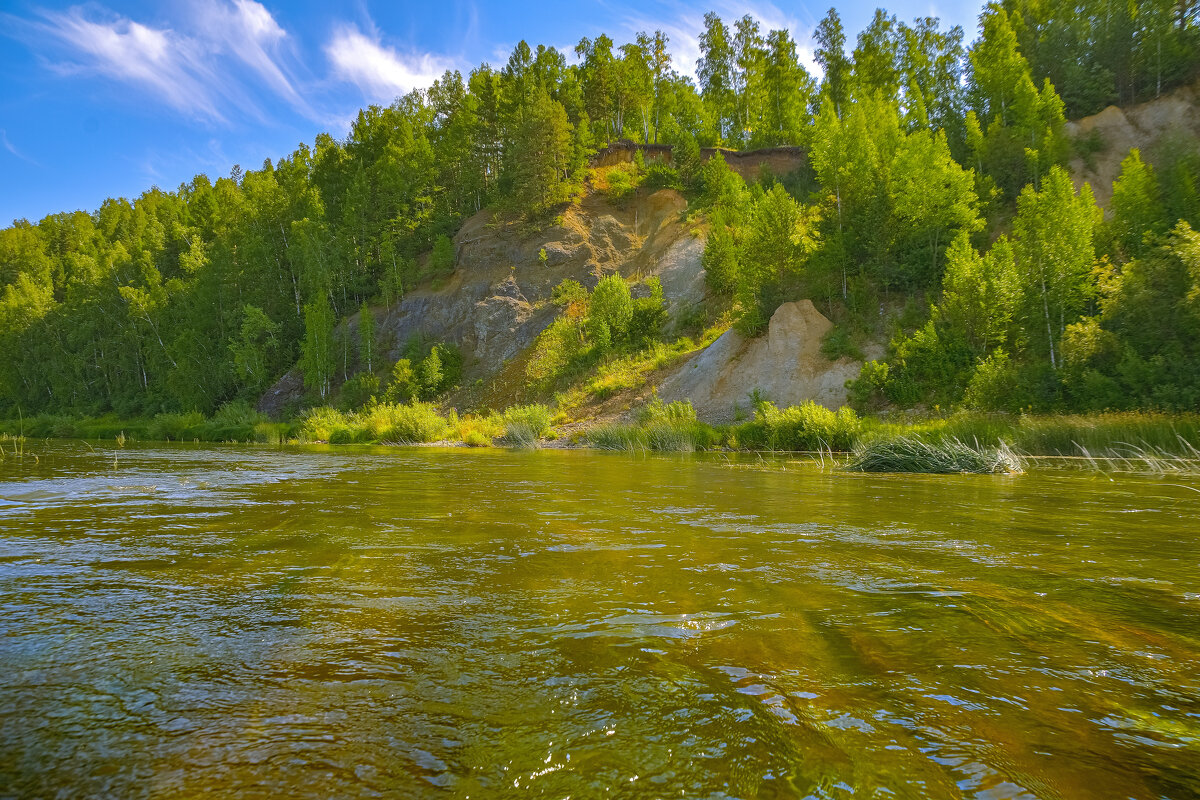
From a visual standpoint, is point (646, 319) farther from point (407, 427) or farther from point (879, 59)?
point (879, 59)

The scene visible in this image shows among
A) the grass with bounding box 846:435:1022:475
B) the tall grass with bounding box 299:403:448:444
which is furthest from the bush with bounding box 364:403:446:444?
the grass with bounding box 846:435:1022:475

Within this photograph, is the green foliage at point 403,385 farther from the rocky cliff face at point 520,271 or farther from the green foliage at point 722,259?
the green foliage at point 722,259

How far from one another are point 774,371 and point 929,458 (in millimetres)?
17718

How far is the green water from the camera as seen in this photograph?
2377 millimetres

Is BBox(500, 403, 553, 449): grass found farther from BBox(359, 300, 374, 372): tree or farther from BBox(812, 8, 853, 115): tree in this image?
BBox(812, 8, 853, 115): tree

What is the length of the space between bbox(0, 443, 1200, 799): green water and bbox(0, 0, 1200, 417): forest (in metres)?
20.1

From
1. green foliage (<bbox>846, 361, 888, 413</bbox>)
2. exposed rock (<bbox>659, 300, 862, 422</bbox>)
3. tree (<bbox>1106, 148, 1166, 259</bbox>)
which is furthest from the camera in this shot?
exposed rock (<bbox>659, 300, 862, 422</bbox>)

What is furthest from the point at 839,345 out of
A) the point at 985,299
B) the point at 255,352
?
the point at 255,352

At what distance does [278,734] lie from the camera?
8.68 ft

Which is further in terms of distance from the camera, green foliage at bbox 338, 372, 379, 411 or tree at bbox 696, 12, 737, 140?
tree at bbox 696, 12, 737, 140

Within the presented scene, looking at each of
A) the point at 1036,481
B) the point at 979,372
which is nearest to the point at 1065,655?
the point at 1036,481

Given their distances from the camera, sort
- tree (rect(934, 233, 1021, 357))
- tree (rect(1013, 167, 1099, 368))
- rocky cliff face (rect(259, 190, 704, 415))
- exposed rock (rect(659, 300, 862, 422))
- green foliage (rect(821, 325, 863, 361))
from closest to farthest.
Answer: tree (rect(1013, 167, 1099, 368)) → tree (rect(934, 233, 1021, 357)) → exposed rock (rect(659, 300, 862, 422)) → green foliage (rect(821, 325, 863, 361)) → rocky cliff face (rect(259, 190, 704, 415))

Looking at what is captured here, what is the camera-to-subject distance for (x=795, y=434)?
24.4 metres

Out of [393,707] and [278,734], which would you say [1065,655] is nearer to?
[393,707]
